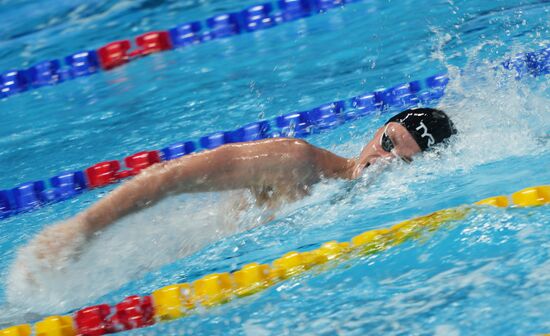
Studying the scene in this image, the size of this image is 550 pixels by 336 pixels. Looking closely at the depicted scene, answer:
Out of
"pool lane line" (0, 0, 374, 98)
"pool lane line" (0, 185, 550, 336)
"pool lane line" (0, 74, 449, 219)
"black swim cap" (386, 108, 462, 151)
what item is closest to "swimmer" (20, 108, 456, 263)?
"black swim cap" (386, 108, 462, 151)

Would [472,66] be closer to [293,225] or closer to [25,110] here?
[293,225]

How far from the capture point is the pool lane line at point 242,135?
4523 millimetres

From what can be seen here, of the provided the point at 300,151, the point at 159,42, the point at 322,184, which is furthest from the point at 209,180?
the point at 159,42

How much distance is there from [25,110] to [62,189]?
1669 millimetres

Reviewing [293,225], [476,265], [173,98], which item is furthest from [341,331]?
[173,98]

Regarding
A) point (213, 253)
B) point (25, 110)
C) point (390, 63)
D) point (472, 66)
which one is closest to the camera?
point (213, 253)

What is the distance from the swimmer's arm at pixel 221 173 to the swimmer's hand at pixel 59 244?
0.04 metres

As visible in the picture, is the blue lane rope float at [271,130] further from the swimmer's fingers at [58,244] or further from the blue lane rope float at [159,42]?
the blue lane rope float at [159,42]

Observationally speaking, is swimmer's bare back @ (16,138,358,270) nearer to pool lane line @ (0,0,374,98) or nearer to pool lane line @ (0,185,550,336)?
pool lane line @ (0,185,550,336)

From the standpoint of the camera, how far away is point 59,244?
118 inches

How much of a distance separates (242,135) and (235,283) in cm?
186

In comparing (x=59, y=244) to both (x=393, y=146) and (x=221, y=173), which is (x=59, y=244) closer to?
(x=221, y=173)

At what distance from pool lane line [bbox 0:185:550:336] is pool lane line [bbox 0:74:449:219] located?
5.24 feet

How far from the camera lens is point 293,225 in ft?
11.5
